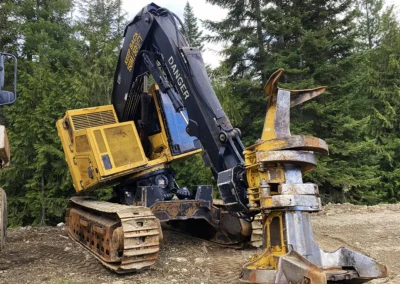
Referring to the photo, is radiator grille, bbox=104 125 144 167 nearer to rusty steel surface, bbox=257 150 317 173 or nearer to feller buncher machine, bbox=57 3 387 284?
feller buncher machine, bbox=57 3 387 284

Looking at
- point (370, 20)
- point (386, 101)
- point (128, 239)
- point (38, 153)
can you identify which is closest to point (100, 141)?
point (128, 239)

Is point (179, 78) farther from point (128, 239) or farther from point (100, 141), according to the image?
point (128, 239)

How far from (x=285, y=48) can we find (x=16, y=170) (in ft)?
32.2

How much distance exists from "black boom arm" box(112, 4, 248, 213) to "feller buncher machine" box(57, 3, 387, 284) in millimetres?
14

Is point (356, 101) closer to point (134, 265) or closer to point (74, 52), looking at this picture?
point (74, 52)

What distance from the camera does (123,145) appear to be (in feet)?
20.4

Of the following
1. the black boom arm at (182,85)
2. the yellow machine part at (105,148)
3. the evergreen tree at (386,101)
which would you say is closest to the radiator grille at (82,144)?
the yellow machine part at (105,148)

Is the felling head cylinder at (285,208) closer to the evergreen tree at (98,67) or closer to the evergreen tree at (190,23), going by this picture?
the evergreen tree at (98,67)

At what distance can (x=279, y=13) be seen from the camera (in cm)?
1461

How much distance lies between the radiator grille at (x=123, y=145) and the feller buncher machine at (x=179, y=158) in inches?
A: 0.6

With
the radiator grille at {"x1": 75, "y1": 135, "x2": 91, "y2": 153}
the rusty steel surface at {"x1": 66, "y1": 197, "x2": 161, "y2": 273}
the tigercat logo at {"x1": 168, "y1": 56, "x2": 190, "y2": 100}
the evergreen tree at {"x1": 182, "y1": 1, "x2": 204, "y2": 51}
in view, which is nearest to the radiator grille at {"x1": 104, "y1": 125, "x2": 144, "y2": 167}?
the radiator grille at {"x1": 75, "y1": 135, "x2": 91, "y2": 153}

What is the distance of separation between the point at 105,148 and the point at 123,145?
0.30m

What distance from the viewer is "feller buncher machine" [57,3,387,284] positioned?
326 cm

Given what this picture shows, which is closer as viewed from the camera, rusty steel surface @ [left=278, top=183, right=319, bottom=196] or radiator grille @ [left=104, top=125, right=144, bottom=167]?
rusty steel surface @ [left=278, top=183, right=319, bottom=196]
